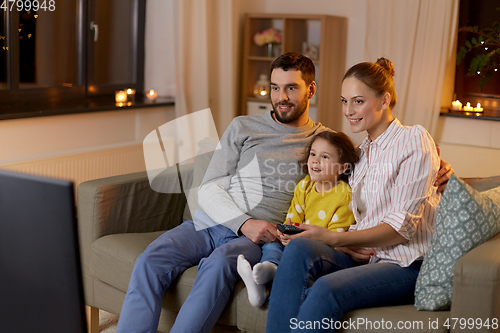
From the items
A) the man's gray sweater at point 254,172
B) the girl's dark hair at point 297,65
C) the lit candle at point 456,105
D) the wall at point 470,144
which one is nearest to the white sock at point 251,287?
the man's gray sweater at point 254,172

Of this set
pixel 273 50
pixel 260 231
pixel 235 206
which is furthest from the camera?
pixel 273 50

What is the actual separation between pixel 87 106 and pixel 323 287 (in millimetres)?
2337

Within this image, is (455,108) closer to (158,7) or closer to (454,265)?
(158,7)

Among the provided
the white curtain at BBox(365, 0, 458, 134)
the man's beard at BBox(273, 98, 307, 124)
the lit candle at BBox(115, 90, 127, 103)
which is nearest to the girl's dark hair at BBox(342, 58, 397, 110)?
the man's beard at BBox(273, 98, 307, 124)

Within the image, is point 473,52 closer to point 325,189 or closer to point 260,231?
point 325,189

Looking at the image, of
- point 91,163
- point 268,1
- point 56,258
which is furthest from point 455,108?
point 56,258

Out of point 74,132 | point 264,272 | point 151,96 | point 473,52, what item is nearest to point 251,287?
point 264,272

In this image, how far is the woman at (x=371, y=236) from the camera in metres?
1.45

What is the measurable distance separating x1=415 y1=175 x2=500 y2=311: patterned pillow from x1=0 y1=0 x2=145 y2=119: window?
2.26 meters

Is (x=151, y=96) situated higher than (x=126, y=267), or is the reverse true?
(x=151, y=96)

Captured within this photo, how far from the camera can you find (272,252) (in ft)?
5.64

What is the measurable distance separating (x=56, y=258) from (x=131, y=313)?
0.99 metres

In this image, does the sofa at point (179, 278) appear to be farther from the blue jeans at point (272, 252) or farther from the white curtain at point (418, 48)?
the white curtain at point (418, 48)

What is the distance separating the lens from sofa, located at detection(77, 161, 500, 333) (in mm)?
1335
